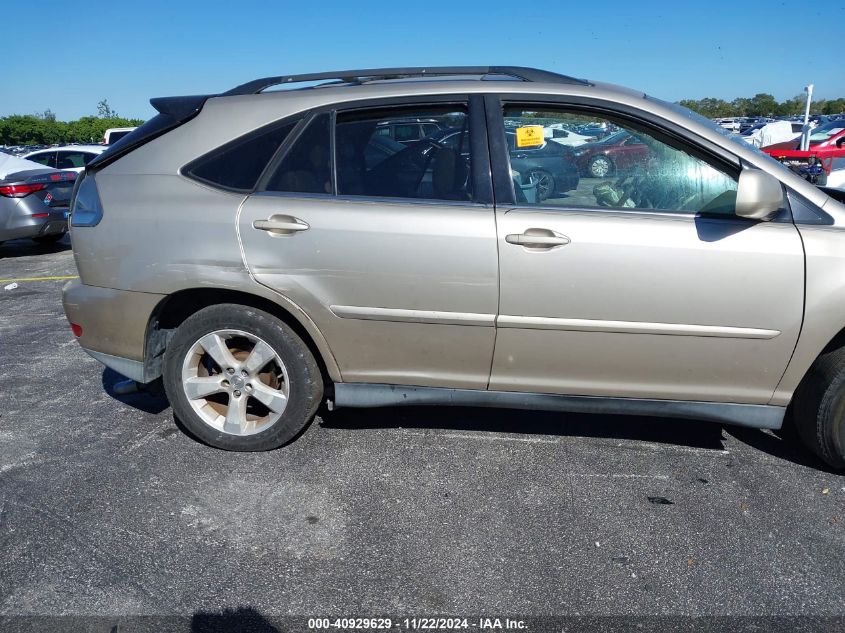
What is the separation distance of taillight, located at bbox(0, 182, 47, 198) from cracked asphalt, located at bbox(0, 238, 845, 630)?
222 inches

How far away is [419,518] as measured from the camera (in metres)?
2.86

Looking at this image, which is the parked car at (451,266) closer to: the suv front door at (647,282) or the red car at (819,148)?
the suv front door at (647,282)

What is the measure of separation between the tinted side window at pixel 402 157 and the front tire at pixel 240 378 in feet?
2.52

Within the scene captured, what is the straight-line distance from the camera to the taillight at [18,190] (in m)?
8.48

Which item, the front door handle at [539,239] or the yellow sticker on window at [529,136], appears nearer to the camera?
the front door handle at [539,239]

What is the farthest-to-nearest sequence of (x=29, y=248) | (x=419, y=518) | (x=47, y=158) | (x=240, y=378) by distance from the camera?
(x=47, y=158) < (x=29, y=248) < (x=240, y=378) < (x=419, y=518)

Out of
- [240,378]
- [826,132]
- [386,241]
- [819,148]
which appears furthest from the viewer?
[826,132]

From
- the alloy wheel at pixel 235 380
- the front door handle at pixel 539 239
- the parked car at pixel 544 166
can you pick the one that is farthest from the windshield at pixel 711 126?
the alloy wheel at pixel 235 380

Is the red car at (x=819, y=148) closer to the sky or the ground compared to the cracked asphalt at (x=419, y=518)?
closer to the sky

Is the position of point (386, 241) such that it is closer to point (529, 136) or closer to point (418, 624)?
point (529, 136)

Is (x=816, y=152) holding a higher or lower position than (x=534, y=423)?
higher

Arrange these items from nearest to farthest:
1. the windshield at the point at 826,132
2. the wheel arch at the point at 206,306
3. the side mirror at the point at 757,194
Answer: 1. the side mirror at the point at 757,194
2. the wheel arch at the point at 206,306
3. the windshield at the point at 826,132

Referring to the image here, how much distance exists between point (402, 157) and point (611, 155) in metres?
0.95

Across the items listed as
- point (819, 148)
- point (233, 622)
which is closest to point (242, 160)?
point (233, 622)
